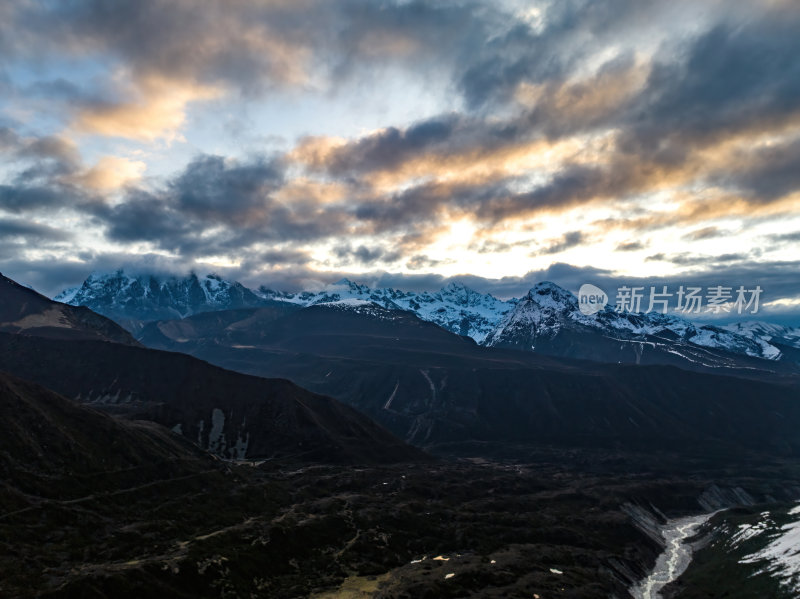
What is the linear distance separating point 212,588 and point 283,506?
73.2 meters

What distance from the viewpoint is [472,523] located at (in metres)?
192

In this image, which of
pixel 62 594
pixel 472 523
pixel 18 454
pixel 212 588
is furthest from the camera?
pixel 472 523

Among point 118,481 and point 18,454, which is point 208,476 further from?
point 18,454

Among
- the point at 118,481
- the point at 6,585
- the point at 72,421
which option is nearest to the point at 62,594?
the point at 6,585

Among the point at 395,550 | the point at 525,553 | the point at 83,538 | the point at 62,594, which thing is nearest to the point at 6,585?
the point at 62,594

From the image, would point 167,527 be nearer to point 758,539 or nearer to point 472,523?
point 472,523

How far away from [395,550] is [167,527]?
59.3 m

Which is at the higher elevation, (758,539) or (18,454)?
(18,454)

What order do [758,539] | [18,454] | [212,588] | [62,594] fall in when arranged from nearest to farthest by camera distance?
[62,594] < [212,588] < [18,454] < [758,539]

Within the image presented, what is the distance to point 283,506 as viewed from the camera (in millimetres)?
187375

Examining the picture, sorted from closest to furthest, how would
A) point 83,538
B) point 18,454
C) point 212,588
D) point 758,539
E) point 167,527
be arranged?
point 212,588 → point 83,538 → point 167,527 → point 18,454 → point 758,539

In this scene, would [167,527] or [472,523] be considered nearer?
[167,527]

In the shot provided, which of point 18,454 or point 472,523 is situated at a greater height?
point 18,454

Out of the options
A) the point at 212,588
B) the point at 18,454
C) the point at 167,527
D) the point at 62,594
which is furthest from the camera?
the point at 18,454
